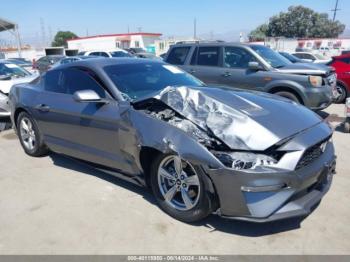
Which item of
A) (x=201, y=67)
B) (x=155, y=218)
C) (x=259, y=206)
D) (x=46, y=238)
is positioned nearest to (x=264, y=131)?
(x=259, y=206)

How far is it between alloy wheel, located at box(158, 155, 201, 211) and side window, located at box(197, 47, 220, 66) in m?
5.48

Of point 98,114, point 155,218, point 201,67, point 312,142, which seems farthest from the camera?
point 201,67

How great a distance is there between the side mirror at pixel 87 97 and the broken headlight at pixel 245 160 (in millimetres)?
1691

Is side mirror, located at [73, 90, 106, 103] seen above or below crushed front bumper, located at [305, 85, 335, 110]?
above

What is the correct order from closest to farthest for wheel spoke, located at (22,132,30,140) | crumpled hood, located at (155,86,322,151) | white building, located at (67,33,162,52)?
crumpled hood, located at (155,86,322,151) → wheel spoke, located at (22,132,30,140) → white building, located at (67,33,162,52)

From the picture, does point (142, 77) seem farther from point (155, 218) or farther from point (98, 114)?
point (155, 218)

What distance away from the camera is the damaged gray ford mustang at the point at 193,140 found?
301cm

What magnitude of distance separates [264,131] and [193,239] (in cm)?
119

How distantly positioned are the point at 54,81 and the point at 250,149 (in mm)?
3312

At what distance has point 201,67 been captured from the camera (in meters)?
8.75

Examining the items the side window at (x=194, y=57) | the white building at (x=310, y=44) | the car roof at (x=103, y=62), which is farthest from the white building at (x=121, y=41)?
the car roof at (x=103, y=62)

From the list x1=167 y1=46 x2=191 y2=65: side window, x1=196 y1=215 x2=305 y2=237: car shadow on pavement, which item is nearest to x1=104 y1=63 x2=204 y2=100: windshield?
x1=196 y1=215 x2=305 y2=237: car shadow on pavement

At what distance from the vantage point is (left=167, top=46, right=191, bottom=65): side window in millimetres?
9180

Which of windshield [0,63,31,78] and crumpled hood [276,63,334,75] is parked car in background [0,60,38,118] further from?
crumpled hood [276,63,334,75]
